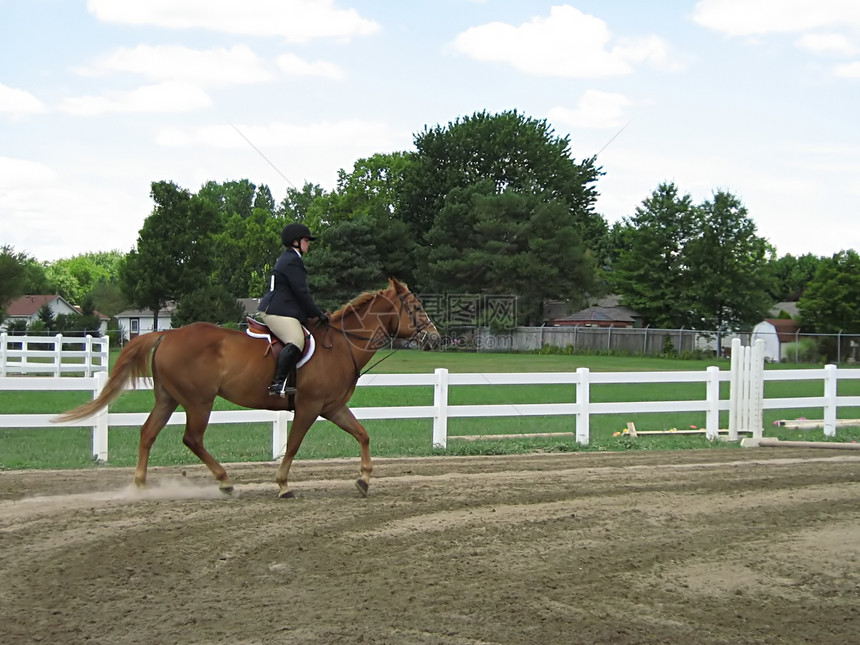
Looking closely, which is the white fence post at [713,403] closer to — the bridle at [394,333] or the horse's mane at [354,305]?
the bridle at [394,333]

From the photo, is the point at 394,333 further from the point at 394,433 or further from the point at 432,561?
the point at 394,433

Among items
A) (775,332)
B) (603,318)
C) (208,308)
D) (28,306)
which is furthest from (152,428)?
(28,306)

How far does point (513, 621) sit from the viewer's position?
519 centimetres

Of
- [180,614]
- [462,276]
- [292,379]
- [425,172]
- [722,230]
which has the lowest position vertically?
[180,614]

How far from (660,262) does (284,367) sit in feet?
189

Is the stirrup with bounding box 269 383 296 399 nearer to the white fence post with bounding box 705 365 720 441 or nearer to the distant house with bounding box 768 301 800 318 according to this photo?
the white fence post with bounding box 705 365 720 441

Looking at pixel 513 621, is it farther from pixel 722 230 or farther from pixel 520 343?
pixel 722 230

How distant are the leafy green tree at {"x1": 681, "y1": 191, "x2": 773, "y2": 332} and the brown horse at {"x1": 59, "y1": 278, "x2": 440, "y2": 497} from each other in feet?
174

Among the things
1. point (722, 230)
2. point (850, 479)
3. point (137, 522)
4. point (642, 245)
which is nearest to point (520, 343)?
point (642, 245)

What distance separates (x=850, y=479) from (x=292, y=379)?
712 cm

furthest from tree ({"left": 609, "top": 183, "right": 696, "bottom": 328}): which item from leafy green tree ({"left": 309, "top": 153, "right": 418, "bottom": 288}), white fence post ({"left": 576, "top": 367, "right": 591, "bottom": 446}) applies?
white fence post ({"left": 576, "top": 367, "right": 591, "bottom": 446})

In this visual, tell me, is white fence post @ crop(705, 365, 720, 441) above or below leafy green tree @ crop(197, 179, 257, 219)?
below

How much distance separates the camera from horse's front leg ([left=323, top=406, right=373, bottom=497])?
9094 mm

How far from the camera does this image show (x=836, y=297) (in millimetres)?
57750
